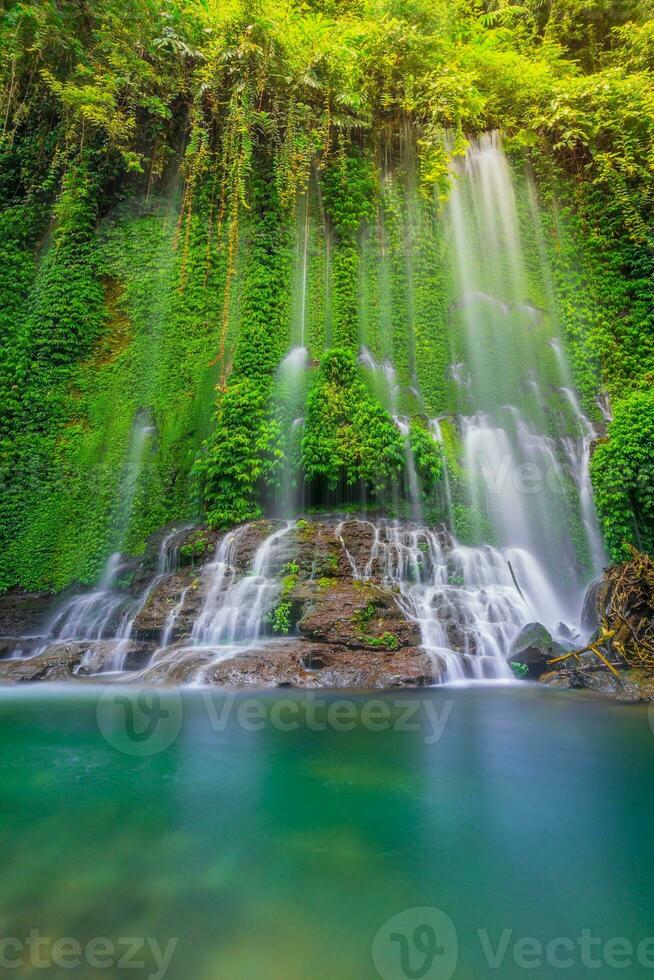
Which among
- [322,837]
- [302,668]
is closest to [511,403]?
[302,668]

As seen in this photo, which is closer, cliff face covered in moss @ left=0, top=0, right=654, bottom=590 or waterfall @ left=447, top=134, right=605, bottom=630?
waterfall @ left=447, top=134, right=605, bottom=630

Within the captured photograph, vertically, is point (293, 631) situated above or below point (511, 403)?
below

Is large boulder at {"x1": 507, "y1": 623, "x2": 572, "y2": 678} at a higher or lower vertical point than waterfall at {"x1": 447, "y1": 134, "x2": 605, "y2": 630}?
lower

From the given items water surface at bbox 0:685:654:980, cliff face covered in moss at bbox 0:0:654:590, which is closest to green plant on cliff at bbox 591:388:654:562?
cliff face covered in moss at bbox 0:0:654:590

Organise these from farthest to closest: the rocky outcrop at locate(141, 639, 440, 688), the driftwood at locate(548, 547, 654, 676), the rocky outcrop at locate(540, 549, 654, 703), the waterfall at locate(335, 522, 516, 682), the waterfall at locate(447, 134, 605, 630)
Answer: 1. the waterfall at locate(447, 134, 605, 630)
2. the waterfall at locate(335, 522, 516, 682)
3. the driftwood at locate(548, 547, 654, 676)
4. the rocky outcrop at locate(141, 639, 440, 688)
5. the rocky outcrop at locate(540, 549, 654, 703)

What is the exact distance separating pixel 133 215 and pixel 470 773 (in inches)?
561

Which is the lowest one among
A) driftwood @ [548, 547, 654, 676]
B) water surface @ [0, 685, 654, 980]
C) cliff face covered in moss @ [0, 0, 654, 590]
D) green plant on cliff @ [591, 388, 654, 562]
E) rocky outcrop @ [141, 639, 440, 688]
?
water surface @ [0, 685, 654, 980]

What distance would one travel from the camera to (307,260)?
40.2 feet

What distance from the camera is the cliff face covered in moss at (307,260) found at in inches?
381

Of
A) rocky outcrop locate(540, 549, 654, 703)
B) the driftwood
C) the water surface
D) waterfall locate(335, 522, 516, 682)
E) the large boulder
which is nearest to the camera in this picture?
the water surface

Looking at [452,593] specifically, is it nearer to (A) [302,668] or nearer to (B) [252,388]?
(A) [302,668]

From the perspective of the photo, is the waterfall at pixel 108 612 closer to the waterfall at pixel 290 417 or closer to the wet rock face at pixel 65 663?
the wet rock face at pixel 65 663

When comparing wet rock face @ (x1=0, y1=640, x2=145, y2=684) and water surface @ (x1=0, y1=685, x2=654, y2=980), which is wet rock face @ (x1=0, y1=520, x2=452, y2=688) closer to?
wet rock face @ (x1=0, y1=640, x2=145, y2=684)

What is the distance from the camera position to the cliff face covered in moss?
967 centimetres
